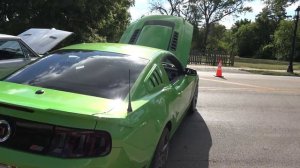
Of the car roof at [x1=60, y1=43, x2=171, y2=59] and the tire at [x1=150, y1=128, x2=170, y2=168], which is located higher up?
the car roof at [x1=60, y1=43, x2=171, y2=59]

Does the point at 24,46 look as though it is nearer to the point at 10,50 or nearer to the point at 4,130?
the point at 10,50

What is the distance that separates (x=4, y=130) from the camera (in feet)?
11.2

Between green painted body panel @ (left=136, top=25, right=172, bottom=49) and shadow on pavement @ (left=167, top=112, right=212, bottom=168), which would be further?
green painted body panel @ (left=136, top=25, right=172, bottom=49)

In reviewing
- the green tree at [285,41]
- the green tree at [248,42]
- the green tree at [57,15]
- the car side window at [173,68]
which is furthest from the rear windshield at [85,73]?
the green tree at [248,42]

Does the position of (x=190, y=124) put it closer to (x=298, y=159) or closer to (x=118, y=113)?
(x=298, y=159)

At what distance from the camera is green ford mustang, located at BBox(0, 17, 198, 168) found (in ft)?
10.8

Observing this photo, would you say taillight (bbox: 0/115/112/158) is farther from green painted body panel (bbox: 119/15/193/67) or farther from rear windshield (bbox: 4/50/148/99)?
green painted body panel (bbox: 119/15/193/67)

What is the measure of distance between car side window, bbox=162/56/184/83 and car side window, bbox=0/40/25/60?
3465 mm

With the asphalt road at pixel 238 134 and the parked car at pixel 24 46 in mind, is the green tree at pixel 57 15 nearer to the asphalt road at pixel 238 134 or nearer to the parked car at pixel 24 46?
the parked car at pixel 24 46

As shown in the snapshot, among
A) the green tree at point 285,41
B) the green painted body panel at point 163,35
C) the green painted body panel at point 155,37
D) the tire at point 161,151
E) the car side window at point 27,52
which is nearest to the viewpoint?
the tire at point 161,151

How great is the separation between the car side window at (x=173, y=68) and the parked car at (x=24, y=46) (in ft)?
10.4

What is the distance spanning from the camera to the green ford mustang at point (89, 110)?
329 centimetres

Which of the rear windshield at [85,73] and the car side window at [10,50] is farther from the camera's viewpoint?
the car side window at [10,50]

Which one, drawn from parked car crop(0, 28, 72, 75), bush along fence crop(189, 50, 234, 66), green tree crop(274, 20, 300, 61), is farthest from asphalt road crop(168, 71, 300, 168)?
green tree crop(274, 20, 300, 61)
